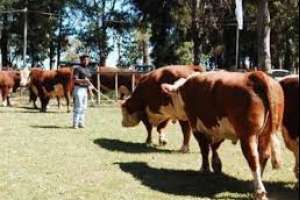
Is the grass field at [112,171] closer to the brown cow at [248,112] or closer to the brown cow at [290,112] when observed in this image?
the brown cow at [248,112]

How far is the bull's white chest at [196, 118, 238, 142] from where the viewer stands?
9.27 metres

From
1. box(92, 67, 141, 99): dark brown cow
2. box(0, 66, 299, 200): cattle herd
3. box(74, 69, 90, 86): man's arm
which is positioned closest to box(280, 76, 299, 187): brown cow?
box(0, 66, 299, 200): cattle herd

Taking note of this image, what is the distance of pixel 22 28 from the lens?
6275 cm

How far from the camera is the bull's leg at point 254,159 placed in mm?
8359

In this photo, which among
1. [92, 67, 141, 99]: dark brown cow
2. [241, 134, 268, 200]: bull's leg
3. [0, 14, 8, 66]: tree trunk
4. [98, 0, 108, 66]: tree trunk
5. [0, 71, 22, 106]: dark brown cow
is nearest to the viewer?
[241, 134, 268, 200]: bull's leg

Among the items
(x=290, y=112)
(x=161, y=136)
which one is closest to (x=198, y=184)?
(x=290, y=112)

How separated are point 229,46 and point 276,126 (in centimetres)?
5805

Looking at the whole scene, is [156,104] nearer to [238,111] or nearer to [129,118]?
[129,118]

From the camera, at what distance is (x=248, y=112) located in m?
8.45

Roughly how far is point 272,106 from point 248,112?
0.74 meters

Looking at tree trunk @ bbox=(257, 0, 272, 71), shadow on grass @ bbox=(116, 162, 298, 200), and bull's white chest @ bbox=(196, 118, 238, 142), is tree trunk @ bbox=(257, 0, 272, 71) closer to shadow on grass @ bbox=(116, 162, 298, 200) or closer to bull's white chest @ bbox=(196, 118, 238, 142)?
shadow on grass @ bbox=(116, 162, 298, 200)

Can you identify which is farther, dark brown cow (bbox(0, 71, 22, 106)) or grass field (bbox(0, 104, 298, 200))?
dark brown cow (bbox(0, 71, 22, 106))

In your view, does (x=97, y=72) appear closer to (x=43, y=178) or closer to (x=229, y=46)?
(x=43, y=178)

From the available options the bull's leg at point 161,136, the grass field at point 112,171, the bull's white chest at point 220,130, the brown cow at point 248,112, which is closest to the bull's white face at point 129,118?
the grass field at point 112,171
